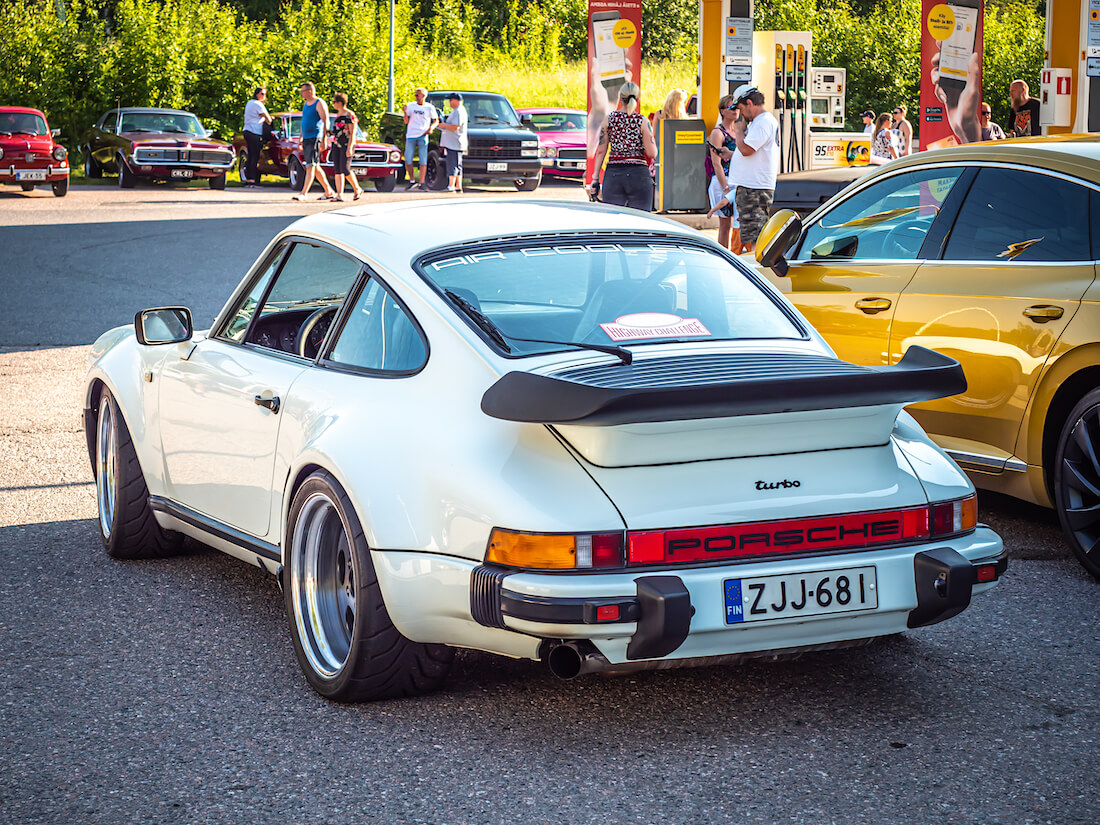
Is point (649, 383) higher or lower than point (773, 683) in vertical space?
higher

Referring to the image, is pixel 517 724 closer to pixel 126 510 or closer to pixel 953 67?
pixel 126 510

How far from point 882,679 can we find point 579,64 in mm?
59773

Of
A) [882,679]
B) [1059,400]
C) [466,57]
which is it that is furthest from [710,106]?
[466,57]

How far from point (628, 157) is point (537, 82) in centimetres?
3817

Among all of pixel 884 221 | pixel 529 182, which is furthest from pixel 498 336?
pixel 529 182

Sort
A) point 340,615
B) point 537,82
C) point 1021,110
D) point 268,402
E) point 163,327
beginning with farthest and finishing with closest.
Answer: point 537,82, point 1021,110, point 163,327, point 268,402, point 340,615

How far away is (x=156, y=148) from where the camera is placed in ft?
92.0

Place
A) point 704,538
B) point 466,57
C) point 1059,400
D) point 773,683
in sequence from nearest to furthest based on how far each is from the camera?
point 704,538 < point 773,683 < point 1059,400 < point 466,57

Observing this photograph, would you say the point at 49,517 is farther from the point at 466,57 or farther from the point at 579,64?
the point at 579,64

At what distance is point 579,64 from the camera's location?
61781 mm

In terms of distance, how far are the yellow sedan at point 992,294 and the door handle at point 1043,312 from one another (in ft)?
0.03

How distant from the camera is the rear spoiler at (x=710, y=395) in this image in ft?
11.0

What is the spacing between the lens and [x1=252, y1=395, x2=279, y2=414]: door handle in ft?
14.4

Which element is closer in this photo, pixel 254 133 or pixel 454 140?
pixel 454 140
